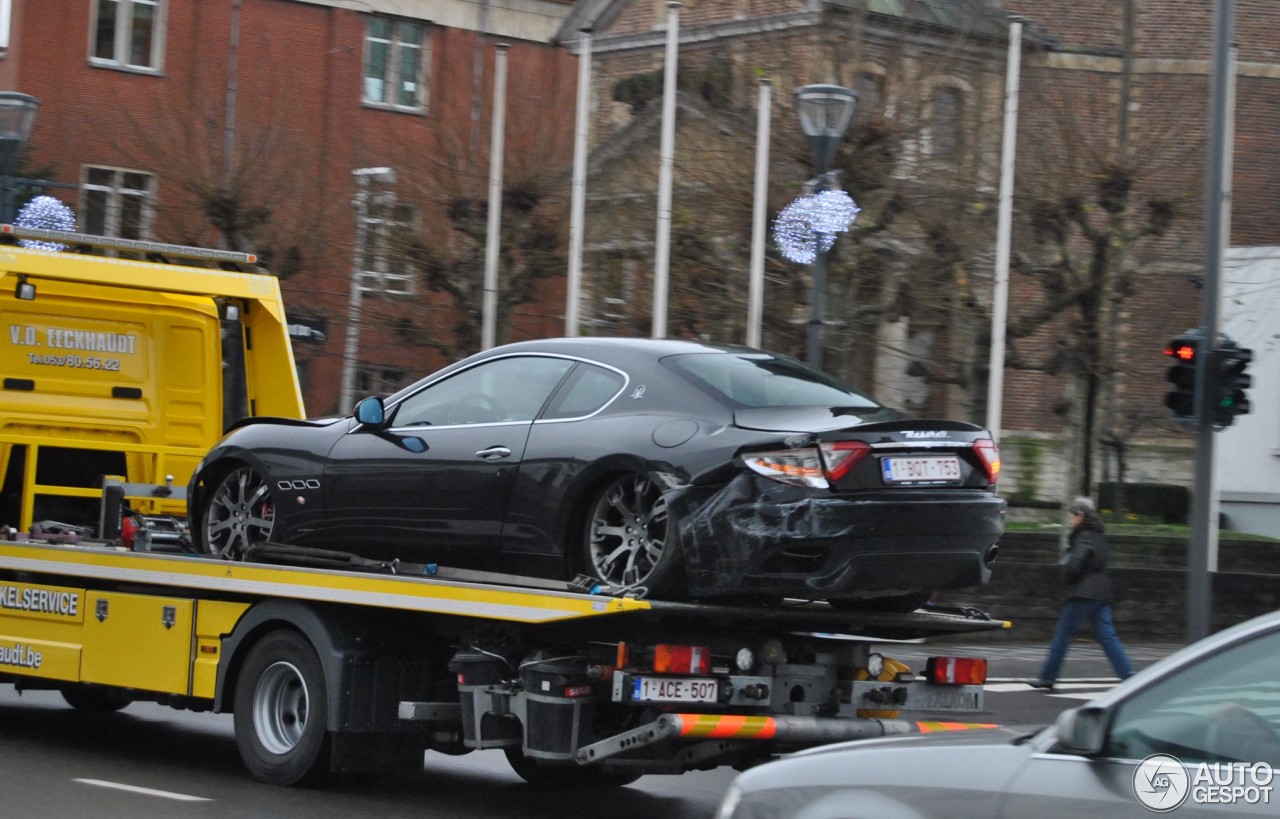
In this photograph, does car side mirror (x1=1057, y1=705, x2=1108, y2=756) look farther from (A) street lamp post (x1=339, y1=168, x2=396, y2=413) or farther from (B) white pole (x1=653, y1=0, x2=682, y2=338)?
(A) street lamp post (x1=339, y1=168, x2=396, y2=413)

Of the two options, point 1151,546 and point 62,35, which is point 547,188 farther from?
point 62,35

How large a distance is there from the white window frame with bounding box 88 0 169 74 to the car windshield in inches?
1244

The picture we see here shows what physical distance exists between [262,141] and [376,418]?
70.8 feet

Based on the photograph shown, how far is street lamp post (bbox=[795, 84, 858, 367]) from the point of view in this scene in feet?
51.4

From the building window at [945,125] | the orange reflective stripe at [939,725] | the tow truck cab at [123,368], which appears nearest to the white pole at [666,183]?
the building window at [945,125]

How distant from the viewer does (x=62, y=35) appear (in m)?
37.2

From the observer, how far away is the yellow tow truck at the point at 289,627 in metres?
7.93

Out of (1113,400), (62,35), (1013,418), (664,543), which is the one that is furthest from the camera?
(1013,418)

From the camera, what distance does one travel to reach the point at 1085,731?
4.53m

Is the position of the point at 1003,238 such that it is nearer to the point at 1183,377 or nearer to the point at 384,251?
the point at 1183,377

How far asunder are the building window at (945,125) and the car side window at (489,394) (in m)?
15.6

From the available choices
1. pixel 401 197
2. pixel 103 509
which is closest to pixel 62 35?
pixel 401 197

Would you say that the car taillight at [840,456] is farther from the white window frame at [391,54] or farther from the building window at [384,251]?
the white window frame at [391,54]

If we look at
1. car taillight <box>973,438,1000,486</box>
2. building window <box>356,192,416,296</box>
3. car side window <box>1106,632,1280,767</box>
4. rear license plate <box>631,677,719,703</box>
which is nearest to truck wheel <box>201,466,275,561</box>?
rear license plate <box>631,677,719,703</box>
